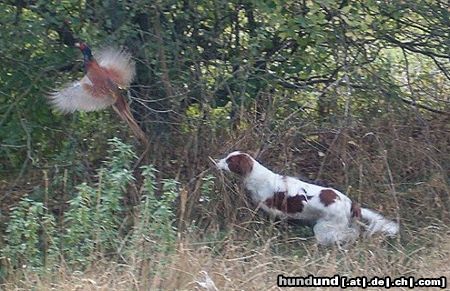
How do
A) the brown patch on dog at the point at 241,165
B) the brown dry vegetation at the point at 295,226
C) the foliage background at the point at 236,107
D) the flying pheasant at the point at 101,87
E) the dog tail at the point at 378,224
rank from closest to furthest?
1. the brown dry vegetation at the point at 295,226
2. the dog tail at the point at 378,224
3. the brown patch on dog at the point at 241,165
4. the foliage background at the point at 236,107
5. the flying pheasant at the point at 101,87

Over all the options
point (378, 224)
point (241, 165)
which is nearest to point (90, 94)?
point (241, 165)

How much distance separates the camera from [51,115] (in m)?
9.08

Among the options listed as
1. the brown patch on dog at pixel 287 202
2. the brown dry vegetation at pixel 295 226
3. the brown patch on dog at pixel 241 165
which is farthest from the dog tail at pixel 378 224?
the brown patch on dog at pixel 241 165

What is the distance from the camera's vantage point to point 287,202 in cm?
Answer: 796

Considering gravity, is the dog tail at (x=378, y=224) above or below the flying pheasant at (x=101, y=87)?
below

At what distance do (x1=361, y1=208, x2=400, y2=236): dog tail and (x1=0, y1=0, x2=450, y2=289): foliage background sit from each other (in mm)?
133

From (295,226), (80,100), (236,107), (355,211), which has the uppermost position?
(80,100)

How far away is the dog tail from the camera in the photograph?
783 cm

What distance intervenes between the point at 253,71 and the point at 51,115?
173 centimetres

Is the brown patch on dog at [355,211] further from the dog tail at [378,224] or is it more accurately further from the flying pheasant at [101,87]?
the flying pheasant at [101,87]

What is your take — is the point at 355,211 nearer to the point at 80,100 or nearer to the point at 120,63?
the point at 120,63

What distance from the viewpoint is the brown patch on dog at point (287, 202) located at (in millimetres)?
7941

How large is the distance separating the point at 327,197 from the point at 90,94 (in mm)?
2069

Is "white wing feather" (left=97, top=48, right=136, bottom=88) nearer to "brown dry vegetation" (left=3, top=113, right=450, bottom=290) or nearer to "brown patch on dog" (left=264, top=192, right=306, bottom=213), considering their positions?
"brown dry vegetation" (left=3, top=113, right=450, bottom=290)
